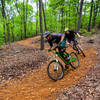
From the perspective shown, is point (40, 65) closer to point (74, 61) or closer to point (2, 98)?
point (74, 61)

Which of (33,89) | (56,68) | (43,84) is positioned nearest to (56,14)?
(56,68)

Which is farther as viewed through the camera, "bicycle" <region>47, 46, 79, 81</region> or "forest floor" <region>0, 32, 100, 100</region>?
"bicycle" <region>47, 46, 79, 81</region>

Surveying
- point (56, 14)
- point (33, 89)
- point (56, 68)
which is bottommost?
point (33, 89)

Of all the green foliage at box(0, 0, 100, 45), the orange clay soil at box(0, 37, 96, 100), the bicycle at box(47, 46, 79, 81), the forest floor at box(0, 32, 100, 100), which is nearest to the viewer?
Answer: the forest floor at box(0, 32, 100, 100)


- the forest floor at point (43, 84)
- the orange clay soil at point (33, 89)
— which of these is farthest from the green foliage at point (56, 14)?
the orange clay soil at point (33, 89)

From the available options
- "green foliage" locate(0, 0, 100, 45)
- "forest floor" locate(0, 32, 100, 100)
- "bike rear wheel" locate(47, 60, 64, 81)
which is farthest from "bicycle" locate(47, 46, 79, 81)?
"green foliage" locate(0, 0, 100, 45)

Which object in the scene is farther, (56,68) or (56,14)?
(56,14)

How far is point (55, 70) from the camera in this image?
420 cm

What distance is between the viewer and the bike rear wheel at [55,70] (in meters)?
4.15

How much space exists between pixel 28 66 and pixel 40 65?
87cm

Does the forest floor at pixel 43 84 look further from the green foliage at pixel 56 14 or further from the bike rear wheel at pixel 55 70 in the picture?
the green foliage at pixel 56 14

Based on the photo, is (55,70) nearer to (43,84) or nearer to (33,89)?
(43,84)

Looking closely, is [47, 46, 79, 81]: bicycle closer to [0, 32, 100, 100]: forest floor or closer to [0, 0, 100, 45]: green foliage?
[0, 32, 100, 100]: forest floor

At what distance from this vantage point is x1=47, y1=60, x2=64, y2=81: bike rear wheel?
4.15 metres
